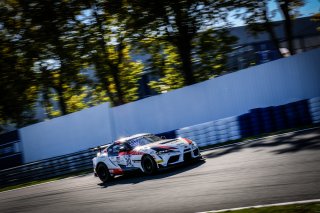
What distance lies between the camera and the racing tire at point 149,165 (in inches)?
480

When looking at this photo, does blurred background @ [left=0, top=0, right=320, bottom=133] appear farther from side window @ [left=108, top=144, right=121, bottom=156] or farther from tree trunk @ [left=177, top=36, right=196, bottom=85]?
side window @ [left=108, top=144, right=121, bottom=156]

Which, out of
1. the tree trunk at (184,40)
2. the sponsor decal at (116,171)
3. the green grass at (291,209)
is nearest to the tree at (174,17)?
the tree trunk at (184,40)

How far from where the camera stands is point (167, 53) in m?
32.5

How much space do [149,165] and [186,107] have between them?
1162cm

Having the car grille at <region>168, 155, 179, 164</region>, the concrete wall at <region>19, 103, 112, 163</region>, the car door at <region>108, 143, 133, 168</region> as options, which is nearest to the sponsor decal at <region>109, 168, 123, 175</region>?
the car door at <region>108, 143, 133, 168</region>

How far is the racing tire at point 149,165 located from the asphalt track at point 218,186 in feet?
0.89

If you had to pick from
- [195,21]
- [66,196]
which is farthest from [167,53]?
[66,196]

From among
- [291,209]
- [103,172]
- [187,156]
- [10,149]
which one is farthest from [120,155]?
[10,149]

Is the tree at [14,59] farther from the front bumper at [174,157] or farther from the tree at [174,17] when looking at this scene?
the front bumper at [174,157]

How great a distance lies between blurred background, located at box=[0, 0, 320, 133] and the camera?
83.1ft

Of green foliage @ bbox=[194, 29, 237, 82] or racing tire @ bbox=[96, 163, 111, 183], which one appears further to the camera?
green foliage @ bbox=[194, 29, 237, 82]

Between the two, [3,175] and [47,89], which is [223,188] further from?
[47,89]

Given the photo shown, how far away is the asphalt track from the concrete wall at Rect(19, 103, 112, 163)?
1175 cm

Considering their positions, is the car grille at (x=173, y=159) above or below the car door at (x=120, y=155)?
below
